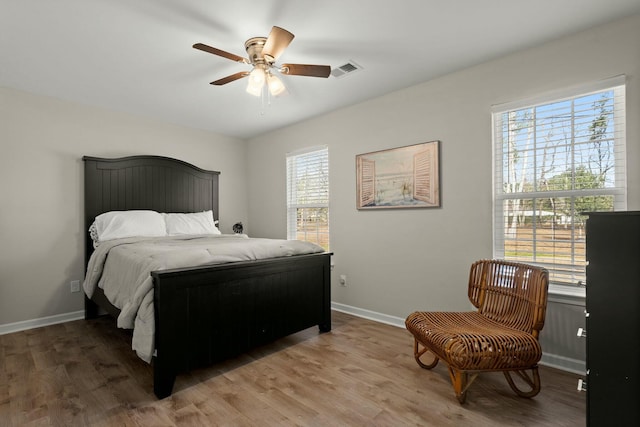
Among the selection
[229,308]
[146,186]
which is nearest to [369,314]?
[229,308]

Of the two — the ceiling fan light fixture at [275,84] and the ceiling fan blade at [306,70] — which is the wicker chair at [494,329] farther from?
the ceiling fan light fixture at [275,84]

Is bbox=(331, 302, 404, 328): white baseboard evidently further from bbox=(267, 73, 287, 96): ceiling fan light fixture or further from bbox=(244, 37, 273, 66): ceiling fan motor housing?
bbox=(244, 37, 273, 66): ceiling fan motor housing

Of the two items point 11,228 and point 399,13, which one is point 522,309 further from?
point 11,228

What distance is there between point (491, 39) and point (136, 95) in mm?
3293

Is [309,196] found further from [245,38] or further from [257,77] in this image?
[245,38]

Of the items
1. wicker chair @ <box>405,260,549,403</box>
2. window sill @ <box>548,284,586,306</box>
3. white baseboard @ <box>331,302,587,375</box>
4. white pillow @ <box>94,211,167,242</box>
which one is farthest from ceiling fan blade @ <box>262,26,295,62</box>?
white baseboard @ <box>331,302,587,375</box>

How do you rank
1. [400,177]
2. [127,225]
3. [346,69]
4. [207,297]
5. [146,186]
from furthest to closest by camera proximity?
[146,186] < [127,225] < [400,177] < [346,69] < [207,297]

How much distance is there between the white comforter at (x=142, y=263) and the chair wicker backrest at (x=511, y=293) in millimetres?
1399

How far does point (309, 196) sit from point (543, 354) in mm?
2857

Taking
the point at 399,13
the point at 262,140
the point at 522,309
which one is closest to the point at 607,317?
the point at 522,309

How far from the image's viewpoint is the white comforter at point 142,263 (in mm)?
1925

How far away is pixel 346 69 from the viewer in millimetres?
2734

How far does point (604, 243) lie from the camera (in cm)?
120

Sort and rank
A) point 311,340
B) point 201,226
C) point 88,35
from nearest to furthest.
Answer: point 88,35
point 311,340
point 201,226
